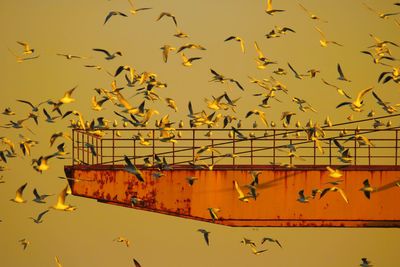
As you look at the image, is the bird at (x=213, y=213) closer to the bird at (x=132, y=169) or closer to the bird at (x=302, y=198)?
the bird at (x=302, y=198)

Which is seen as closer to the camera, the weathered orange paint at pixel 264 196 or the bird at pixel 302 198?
the bird at pixel 302 198

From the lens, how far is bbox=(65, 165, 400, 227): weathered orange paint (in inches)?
1055

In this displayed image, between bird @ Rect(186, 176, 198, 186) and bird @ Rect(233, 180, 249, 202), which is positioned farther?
bird @ Rect(186, 176, 198, 186)

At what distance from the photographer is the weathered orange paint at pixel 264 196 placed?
2680cm

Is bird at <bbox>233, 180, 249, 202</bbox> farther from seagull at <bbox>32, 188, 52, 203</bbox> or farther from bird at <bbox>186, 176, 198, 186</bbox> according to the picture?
seagull at <bbox>32, 188, 52, 203</bbox>

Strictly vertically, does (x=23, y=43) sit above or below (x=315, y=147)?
above

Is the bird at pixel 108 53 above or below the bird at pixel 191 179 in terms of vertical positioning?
above

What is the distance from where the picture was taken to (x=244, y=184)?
2686 centimetres

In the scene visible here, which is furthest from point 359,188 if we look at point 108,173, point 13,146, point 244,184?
point 13,146

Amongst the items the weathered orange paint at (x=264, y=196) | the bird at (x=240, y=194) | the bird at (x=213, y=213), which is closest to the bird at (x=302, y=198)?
the weathered orange paint at (x=264, y=196)

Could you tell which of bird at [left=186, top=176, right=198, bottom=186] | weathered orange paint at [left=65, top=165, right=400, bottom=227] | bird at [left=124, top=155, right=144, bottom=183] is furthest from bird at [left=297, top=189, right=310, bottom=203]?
bird at [left=124, top=155, right=144, bottom=183]

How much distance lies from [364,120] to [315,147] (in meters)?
1.74

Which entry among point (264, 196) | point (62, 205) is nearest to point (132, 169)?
point (62, 205)

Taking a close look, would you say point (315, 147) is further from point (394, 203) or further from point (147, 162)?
point (147, 162)
